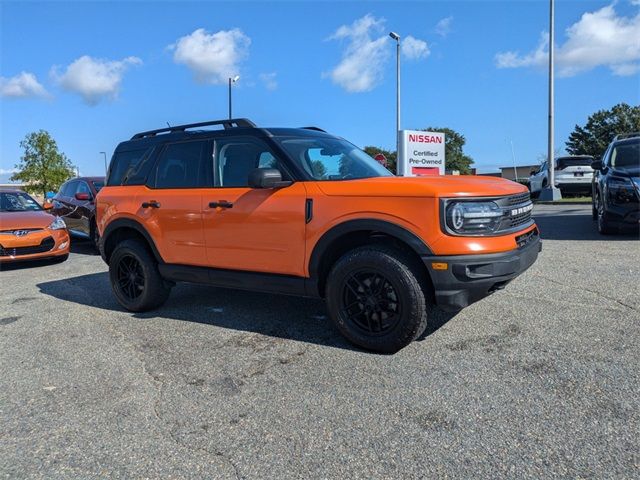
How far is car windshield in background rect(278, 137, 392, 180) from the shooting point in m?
4.39

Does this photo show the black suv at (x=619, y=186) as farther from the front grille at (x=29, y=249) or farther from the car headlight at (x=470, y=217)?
the front grille at (x=29, y=249)

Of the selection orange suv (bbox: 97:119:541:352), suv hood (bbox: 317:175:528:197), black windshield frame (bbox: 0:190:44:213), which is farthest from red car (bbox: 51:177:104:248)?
suv hood (bbox: 317:175:528:197)

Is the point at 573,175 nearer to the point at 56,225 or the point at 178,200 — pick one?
the point at 56,225

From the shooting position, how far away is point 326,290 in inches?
159

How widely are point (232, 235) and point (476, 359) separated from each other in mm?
2312

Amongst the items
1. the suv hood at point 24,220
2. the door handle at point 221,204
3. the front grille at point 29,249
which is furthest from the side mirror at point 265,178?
the suv hood at point 24,220

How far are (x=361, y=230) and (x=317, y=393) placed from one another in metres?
1.28

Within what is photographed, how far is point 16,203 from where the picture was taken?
994 cm

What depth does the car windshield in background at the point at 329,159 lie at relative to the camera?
4.39m

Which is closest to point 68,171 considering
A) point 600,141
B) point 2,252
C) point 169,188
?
point 2,252

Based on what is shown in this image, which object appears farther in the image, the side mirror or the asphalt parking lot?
the side mirror

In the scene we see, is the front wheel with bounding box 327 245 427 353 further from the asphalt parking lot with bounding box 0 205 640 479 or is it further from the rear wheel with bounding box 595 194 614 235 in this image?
the rear wheel with bounding box 595 194 614 235

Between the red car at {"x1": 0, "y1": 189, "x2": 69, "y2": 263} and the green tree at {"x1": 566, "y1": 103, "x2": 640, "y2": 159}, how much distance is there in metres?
67.5

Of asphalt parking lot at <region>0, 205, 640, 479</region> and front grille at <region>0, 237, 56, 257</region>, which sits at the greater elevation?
front grille at <region>0, 237, 56, 257</region>
